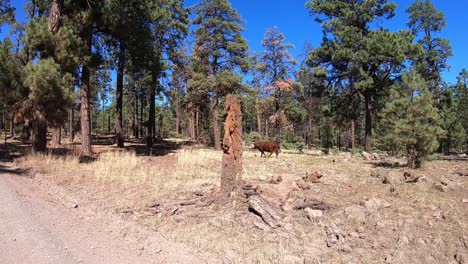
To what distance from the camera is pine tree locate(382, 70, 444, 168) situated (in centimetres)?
1419

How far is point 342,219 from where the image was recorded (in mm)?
7738

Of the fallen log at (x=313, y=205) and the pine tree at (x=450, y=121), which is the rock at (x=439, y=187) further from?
the pine tree at (x=450, y=121)

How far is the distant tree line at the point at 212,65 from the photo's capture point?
13.4m

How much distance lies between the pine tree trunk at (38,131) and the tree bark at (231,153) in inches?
328

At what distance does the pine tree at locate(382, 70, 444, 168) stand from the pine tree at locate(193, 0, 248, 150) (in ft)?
36.6

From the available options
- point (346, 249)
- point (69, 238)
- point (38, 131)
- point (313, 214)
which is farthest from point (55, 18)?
point (346, 249)

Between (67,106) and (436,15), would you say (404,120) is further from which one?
(436,15)


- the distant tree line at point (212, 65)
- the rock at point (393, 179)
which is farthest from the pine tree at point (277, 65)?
the rock at point (393, 179)

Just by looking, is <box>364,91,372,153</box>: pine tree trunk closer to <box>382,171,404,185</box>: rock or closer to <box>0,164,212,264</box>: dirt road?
<box>382,171,404,185</box>: rock

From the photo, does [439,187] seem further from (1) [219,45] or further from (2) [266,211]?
(1) [219,45]

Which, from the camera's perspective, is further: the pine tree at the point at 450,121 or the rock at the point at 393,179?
the pine tree at the point at 450,121

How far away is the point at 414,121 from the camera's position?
47.2 feet

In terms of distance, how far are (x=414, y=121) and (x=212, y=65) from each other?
1410cm

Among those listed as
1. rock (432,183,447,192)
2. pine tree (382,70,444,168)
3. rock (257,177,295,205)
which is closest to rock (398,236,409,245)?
rock (257,177,295,205)
